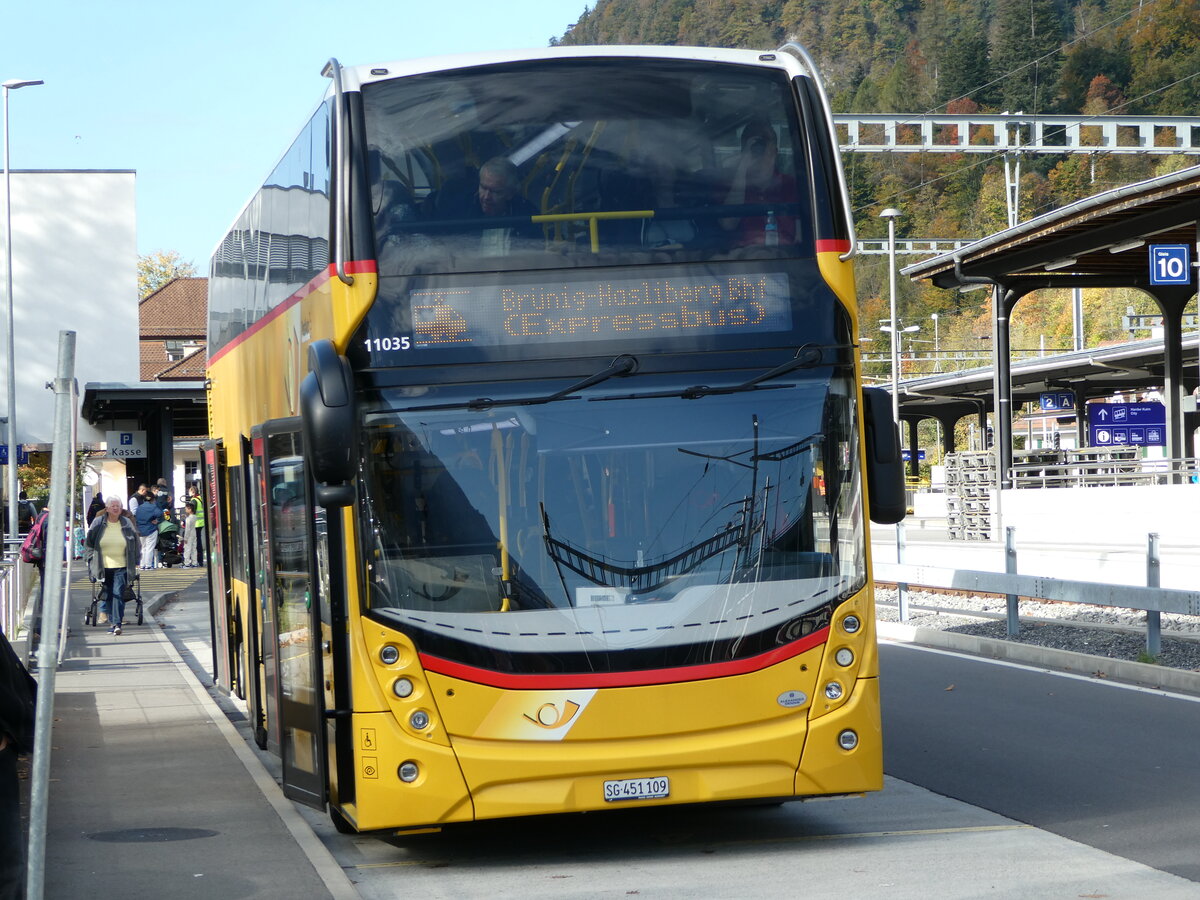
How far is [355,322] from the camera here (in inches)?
304

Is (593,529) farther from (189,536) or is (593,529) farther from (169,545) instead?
(169,545)

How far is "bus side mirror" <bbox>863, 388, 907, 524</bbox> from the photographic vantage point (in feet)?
26.3

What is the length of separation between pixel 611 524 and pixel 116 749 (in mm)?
5909

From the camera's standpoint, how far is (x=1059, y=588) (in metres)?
15.8

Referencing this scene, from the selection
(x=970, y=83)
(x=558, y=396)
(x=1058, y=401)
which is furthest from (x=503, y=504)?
(x=970, y=83)

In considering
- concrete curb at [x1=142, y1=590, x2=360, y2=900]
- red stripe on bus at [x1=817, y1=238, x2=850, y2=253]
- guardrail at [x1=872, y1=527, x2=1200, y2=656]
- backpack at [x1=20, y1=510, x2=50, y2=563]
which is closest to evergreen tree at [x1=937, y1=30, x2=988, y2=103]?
guardrail at [x1=872, y1=527, x2=1200, y2=656]

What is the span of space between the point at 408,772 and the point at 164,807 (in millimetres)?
2740

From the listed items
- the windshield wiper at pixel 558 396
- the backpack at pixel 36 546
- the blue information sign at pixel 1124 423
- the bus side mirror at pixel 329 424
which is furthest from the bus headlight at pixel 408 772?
the blue information sign at pixel 1124 423

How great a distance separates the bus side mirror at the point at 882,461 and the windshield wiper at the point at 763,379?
0.36 m

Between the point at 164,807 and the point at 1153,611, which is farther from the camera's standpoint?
the point at 1153,611

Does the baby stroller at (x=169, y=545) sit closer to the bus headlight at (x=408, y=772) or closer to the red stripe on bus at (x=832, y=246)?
the bus headlight at (x=408, y=772)

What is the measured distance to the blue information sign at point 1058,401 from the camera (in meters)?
79.8

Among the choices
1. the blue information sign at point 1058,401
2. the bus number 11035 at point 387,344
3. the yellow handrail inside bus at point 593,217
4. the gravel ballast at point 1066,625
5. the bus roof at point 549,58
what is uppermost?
the blue information sign at point 1058,401

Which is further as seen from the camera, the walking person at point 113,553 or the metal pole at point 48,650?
the walking person at point 113,553
